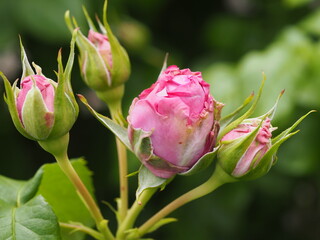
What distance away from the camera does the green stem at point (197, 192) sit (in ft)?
3.08

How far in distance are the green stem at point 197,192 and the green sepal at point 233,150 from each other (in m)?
0.02

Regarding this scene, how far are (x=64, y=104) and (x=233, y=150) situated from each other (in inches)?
9.1

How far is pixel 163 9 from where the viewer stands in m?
2.53

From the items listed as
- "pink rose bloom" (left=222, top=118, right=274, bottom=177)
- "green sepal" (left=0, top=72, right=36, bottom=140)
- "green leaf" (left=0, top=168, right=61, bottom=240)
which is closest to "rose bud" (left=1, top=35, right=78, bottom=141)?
"green sepal" (left=0, top=72, right=36, bottom=140)

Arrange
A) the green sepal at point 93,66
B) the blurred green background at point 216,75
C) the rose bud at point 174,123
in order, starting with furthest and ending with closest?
1. the blurred green background at point 216,75
2. the green sepal at point 93,66
3. the rose bud at point 174,123

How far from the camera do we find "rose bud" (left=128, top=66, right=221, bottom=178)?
835 millimetres

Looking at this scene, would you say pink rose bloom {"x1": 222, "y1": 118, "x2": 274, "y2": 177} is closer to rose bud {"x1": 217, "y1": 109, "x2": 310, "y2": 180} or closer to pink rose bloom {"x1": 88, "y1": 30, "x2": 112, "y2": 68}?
rose bud {"x1": 217, "y1": 109, "x2": 310, "y2": 180}

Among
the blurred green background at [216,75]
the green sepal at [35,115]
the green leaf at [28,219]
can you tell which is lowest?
the blurred green background at [216,75]

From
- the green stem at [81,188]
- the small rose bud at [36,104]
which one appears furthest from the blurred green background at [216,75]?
the small rose bud at [36,104]

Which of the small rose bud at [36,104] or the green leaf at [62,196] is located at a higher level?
the small rose bud at [36,104]

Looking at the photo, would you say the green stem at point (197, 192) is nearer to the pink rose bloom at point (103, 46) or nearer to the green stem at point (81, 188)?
the green stem at point (81, 188)

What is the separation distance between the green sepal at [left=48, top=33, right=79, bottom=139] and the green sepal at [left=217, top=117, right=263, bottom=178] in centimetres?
21

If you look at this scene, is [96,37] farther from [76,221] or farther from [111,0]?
[111,0]

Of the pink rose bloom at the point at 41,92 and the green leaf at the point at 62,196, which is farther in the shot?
the green leaf at the point at 62,196
